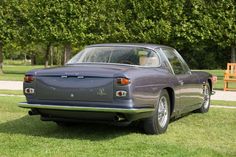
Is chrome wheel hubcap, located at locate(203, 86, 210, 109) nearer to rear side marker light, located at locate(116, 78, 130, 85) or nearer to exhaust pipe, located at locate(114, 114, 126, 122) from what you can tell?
exhaust pipe, located at locate(114, 114, 126, 122)

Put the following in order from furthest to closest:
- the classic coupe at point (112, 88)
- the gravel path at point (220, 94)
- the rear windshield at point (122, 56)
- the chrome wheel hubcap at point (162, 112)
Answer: the gravel path at point (220, 94) < the rear windshield at point (122, 56) < the chrome wheel hubcap at point (162, 112) < the classic coupe at point (112, 88)

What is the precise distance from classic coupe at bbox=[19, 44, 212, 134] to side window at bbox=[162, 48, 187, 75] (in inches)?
5.0

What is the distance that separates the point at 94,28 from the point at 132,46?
691 inches

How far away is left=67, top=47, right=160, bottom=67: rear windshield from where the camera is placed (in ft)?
25.1

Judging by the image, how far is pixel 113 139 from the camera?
275 inches

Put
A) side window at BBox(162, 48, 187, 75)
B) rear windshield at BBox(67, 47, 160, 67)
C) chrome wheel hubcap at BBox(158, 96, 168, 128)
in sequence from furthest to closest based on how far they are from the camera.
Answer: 1. side window at BBox(162, 48, 187, 75)
2. rear windshield at BBox(67, 47, 160, 67)
3. chrome wheel hubcap at BBox(158, 96, 168, 128)

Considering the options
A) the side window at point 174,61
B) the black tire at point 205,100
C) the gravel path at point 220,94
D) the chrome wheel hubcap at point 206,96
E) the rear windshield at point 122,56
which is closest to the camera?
the rear windshield at point 122,56

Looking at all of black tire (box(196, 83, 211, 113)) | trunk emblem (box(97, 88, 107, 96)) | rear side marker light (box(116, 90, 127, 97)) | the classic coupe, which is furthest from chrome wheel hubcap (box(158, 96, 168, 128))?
black tire (box(196, 83, 211, 113))

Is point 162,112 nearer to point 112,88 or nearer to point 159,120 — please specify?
point 159,120

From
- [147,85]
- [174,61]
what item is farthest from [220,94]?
[147,85]

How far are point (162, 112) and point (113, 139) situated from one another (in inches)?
39.1

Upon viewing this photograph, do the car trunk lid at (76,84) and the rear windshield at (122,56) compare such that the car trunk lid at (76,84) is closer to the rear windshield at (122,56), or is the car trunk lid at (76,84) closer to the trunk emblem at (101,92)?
the trunk emblem at (101,92)

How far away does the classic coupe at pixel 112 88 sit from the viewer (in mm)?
6559

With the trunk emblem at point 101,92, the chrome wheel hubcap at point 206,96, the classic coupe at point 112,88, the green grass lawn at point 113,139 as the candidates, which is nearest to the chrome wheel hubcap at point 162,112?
the classic coupe at point 112,88
